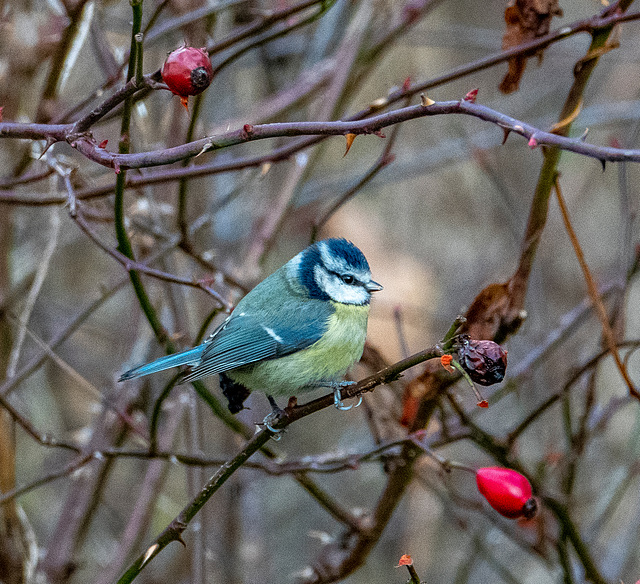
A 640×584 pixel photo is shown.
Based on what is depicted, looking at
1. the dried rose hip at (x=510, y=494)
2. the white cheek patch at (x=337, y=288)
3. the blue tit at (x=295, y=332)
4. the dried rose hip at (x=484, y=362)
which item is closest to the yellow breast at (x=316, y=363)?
the blue tit at (x=295, y=332)

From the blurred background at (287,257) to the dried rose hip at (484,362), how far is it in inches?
24.2

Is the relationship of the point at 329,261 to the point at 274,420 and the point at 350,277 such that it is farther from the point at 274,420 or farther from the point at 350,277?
the point at 274,420

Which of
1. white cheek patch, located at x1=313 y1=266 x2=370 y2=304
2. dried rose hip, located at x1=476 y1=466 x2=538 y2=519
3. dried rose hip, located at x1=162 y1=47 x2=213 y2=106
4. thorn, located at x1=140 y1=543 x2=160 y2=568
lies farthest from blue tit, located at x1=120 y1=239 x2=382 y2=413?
dried rose hip, located at x1=162 y1=47 x2=213 y2=106

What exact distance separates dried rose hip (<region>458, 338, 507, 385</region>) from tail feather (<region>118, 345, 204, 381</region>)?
46.2 inches

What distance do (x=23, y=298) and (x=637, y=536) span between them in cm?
285

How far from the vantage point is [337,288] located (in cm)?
251

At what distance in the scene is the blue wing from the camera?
224 cm

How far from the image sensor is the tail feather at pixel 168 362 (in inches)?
80.7

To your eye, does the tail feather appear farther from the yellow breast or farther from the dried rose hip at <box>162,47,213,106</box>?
the dried rose hip at <box>162,47,213,106</box>

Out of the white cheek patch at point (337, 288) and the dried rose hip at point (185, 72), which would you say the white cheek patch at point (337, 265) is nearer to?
the white cheek patch at point (337, 288)

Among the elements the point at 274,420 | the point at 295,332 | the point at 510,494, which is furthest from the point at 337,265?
the point at 510,494

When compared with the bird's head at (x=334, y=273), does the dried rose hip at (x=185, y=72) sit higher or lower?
lower

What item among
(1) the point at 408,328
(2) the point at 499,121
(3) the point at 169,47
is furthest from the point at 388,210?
(2) the point at 499,121

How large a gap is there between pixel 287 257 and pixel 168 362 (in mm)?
3065
